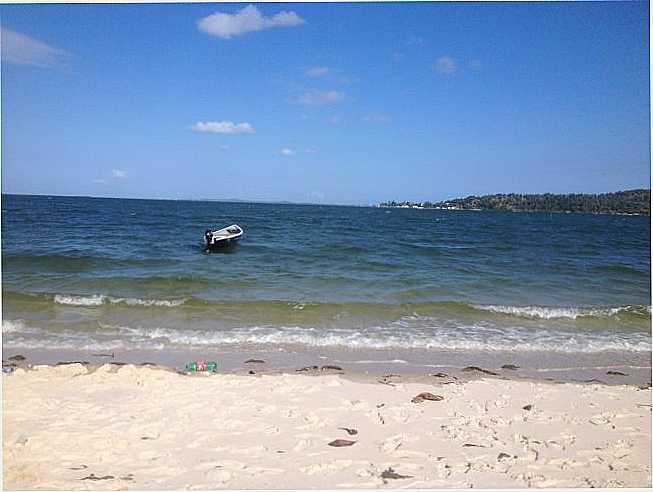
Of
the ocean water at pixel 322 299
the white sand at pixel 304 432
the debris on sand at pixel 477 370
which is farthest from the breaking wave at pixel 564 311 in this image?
the white sand at pixel 304 432

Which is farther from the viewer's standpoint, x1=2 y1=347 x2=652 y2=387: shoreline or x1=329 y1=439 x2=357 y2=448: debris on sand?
x1=2 y1=347 x2=652 y2=387: shoreline

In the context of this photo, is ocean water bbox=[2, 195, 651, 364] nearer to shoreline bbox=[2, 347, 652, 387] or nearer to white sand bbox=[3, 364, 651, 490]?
shoreline bbox=[2, 347, 652, 387]

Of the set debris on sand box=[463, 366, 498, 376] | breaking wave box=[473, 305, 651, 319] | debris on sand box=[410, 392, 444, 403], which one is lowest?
debris on sand box=[463, 366, 498, 376]

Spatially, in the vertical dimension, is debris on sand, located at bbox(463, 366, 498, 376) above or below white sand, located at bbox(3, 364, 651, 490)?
below

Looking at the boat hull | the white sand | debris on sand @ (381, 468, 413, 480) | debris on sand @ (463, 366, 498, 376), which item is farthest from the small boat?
debris on sand @ (381, 468, 413, 480)

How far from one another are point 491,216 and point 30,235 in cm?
2729

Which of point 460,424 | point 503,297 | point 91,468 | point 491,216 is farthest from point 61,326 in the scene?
point 491,216

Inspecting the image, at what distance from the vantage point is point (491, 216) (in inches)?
1281

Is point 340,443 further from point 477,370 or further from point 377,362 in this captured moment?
point 477,370

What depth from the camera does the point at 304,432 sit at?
2816mm

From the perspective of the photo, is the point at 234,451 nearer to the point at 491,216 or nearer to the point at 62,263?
the point at 62,263

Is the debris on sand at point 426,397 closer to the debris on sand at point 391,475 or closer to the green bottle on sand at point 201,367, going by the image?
the debris on sand at point 391,475

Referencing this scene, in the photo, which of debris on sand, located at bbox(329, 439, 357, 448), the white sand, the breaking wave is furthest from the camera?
the breaking wave

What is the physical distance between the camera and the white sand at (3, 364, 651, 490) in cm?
231
